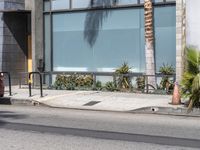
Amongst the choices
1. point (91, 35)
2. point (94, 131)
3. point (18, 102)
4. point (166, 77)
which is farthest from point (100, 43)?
point (94, 131)

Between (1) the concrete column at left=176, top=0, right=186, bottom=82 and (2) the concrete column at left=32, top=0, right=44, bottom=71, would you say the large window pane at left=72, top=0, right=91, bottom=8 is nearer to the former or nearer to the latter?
(2) the concrete column at left=32, top=0, right=44, bottom=71

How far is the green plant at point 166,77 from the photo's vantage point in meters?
20.4

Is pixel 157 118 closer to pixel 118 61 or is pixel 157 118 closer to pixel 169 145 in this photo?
pixel 169 145

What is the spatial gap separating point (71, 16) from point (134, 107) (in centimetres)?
864

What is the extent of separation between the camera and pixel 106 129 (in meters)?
12.2

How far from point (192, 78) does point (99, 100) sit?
13.2 ft

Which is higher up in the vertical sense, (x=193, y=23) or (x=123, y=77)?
(x=193, y=23)

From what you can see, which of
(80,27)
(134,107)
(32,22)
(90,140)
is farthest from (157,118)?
(32,22)

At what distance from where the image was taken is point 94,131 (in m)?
11.9

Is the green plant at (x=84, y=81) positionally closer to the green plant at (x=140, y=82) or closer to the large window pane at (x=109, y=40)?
the large window pane at (x=109, y=40)

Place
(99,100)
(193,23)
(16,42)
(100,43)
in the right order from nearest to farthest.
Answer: (99,100)
(193,23)
(100,43)
(16,42)

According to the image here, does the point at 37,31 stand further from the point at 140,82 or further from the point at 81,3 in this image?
the point at 140,82

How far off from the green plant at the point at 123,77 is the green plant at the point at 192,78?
5827mm

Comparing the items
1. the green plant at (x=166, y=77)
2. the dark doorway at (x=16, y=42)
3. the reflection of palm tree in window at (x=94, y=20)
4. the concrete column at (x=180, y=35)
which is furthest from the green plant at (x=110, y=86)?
the dark doorway at (x=16, y=42)
